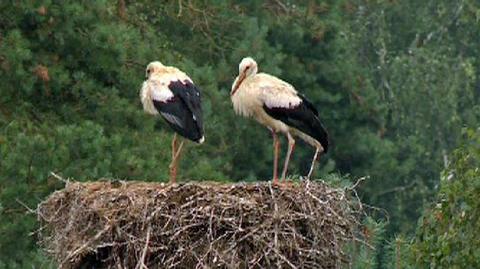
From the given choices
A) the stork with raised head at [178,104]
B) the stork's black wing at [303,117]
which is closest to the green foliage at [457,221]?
the stork's black wing at [303,117]

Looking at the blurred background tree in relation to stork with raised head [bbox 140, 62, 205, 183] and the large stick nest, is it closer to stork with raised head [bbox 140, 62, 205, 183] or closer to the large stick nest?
the large stick nest

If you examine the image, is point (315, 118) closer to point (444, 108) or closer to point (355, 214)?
point (355, 214)

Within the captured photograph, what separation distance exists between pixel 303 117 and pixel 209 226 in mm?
2133

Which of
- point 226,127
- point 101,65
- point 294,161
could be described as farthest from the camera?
point 294,161

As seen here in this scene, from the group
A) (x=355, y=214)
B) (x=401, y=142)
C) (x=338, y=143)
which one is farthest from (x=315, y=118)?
(x=401, y=142)

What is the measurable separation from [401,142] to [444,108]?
1.80 m

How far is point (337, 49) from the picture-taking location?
3322 centimetres

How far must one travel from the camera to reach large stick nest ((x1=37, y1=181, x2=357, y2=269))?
1577 cm

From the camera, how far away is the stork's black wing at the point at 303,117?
17594mm

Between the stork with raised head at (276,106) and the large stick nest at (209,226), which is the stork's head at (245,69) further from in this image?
the large stick nest at (209,226)

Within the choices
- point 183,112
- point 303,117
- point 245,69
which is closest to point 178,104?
point 183,112

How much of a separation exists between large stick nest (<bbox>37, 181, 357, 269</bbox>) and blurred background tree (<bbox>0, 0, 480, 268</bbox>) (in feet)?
2.94

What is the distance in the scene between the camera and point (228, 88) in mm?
29922

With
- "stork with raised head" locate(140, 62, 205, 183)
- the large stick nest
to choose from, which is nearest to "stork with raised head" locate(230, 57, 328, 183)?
"stork with raised head" locate(140, 62, 205, 183)
